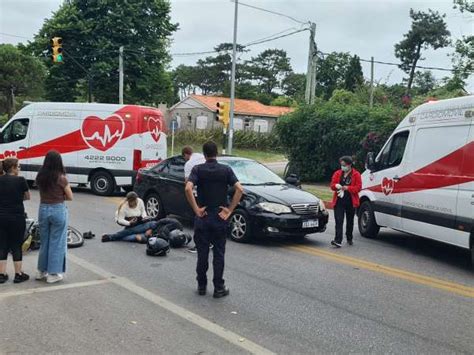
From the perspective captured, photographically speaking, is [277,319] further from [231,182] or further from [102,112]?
[102,112]

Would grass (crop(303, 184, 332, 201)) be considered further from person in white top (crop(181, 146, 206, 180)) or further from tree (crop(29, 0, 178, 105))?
tree (crop(29, 0, 178, 105))

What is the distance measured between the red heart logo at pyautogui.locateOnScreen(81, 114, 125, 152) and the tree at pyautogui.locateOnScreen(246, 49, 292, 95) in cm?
7073

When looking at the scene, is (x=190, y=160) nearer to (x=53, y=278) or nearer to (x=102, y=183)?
(x=53, y=278)

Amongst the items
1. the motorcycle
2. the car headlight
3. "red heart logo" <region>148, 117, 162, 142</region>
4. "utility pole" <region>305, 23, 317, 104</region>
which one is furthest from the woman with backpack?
"utility pole" <region>305, 23, 317, 104</region>

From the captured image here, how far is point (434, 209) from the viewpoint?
797 centimetres

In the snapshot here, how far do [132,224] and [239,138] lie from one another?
119 ft

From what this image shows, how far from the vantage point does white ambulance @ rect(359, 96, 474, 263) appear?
741 cm

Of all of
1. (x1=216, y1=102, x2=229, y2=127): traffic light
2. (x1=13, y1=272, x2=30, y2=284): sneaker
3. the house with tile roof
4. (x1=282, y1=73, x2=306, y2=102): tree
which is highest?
(x1=282, y1=73, x2=306, y2=102): tree

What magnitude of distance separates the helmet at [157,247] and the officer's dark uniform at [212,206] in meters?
2.10

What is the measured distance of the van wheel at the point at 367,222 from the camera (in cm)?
998

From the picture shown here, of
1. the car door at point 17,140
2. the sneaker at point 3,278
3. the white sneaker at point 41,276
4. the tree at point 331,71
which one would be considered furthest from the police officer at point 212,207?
the tree at point 331,71

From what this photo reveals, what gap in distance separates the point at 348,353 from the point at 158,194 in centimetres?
706

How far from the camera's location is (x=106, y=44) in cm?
3456

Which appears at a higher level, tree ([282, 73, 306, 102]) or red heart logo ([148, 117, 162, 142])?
tree ([282, 73, 306, 102])
